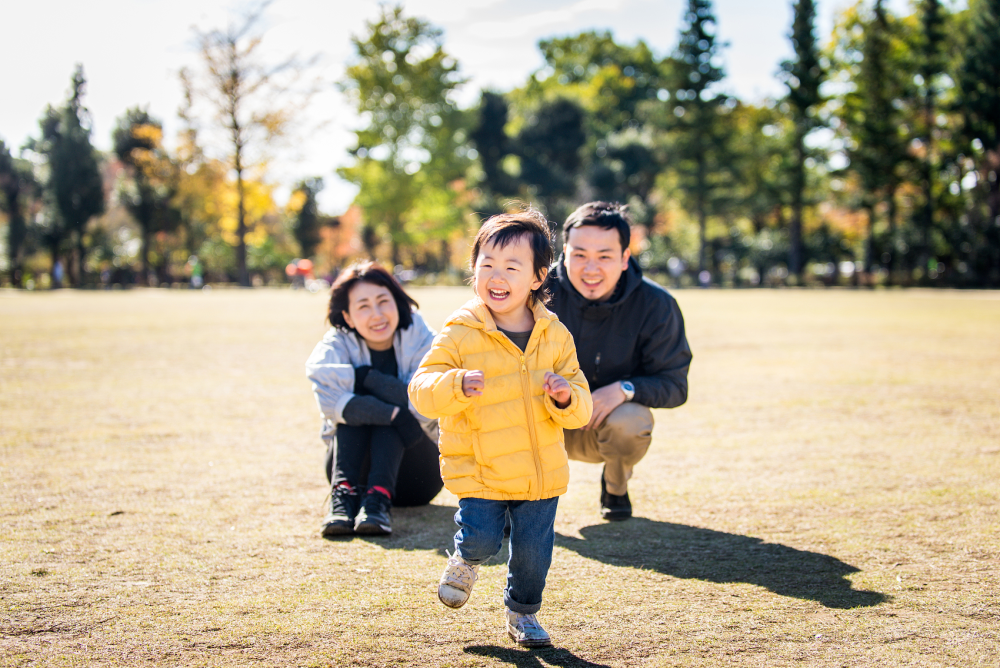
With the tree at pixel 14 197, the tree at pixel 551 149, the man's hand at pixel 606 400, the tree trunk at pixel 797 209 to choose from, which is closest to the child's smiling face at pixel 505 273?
the man's hand at pixel 606 400

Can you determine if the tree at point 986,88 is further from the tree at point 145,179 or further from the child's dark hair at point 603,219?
the tree at point 145,179

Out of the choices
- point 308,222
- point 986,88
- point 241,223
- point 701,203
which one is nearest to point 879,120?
point 986,88

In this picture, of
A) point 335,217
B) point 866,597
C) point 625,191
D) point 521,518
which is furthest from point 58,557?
point 335,217

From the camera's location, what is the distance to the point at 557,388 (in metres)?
2.74

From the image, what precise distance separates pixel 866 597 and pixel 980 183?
4718cm

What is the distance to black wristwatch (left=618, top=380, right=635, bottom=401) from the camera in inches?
167

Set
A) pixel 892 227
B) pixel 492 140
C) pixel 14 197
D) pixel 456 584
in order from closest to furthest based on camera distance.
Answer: pixel 456 584 < pixel 892 227 < pixel 492 140 < pixel 14 197

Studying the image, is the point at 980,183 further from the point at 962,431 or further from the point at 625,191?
the point at 962,431

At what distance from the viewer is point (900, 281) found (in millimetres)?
42812

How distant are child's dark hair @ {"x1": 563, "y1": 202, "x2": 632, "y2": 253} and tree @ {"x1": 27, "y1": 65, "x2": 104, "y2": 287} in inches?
2029

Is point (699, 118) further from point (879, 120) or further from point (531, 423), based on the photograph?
→ point (531, 423)

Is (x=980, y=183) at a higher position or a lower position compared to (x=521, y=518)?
higher

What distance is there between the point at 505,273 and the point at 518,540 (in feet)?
3.01

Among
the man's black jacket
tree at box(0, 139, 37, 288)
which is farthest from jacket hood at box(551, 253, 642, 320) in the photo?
tree at box(0, 139, 37, 288)
